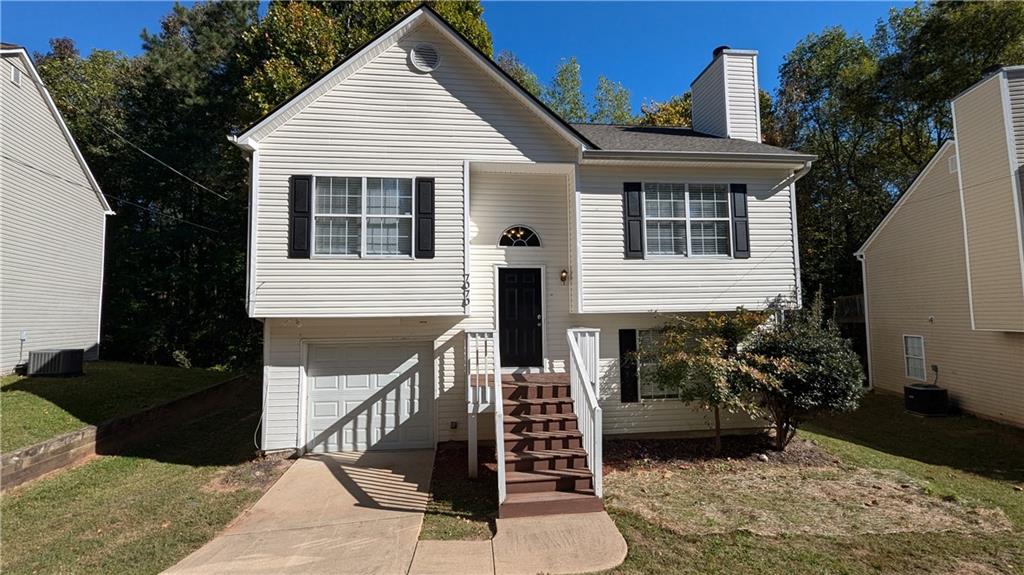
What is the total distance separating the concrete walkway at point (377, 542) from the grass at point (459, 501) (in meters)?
0.14

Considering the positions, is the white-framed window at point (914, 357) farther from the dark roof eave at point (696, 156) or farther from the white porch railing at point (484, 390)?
the white porch railing at point (484, 390)

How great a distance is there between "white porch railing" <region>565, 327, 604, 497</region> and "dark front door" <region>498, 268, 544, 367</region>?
1.16 metres

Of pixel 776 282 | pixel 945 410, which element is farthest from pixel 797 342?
pixel 945 410

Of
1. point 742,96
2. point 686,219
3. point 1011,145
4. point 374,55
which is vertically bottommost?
point 686,219

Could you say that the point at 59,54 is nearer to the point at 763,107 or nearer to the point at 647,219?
the point at 647,219

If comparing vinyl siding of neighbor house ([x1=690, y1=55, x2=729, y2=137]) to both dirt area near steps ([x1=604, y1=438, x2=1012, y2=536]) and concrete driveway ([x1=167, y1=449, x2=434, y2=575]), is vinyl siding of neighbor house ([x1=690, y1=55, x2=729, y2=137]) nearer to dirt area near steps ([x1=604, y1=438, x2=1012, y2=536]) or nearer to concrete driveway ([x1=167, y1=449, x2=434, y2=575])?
dirt area near steps ([x1=604, y1=438, x2=1012, y2=536])

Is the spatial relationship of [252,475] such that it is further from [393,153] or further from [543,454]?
[393,153]

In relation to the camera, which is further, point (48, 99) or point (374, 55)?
point (48, 99)

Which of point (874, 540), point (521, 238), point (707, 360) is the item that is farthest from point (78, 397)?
point (874, 540)

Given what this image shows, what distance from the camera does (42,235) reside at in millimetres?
12492

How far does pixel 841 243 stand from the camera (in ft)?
64.3

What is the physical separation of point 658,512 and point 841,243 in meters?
19.3

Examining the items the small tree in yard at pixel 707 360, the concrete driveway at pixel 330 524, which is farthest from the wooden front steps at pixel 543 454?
the small tree in yard at pixel 707 360

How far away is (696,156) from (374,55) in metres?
5.94
